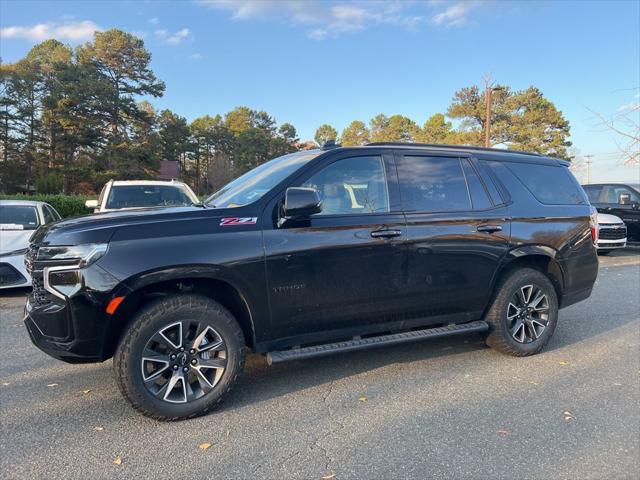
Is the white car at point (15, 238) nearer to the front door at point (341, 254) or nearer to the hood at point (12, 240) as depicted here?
the hood at point (12, 240)

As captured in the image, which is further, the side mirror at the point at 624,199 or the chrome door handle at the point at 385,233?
the side mirror at the point at 624,199

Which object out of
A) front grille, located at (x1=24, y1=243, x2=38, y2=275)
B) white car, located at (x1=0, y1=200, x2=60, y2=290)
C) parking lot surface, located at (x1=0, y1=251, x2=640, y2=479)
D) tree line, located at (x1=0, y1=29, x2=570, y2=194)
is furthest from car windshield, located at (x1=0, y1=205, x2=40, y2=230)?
tree line, located at (x1=0, y1=29, x2=570, y2=194)

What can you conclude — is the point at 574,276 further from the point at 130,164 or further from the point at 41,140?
the point at 41,140

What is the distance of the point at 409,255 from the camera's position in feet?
12.8

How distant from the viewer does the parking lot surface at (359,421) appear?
8.94 ft

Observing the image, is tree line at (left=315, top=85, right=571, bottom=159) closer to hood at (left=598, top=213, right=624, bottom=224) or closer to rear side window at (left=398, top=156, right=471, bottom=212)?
hood at (left=598, top=213, right=624, bottom=224)

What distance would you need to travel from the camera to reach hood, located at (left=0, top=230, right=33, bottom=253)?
7016 millimetres

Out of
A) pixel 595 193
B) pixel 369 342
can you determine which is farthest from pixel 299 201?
pixel 595 193

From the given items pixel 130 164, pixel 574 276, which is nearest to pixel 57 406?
pixel 574 276

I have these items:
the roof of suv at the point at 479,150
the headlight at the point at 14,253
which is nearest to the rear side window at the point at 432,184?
the roof of suv at the point at 479,150

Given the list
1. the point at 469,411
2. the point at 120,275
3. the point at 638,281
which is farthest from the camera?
the point at 638,281

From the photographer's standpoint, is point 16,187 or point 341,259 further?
point 16,187

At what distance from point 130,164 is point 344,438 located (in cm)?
3578

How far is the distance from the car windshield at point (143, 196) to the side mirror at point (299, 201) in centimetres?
538
